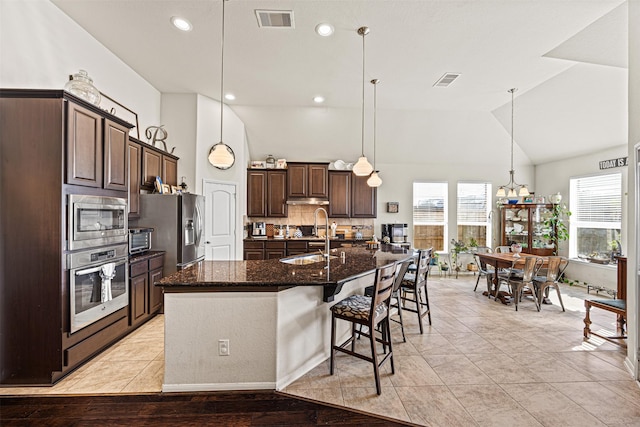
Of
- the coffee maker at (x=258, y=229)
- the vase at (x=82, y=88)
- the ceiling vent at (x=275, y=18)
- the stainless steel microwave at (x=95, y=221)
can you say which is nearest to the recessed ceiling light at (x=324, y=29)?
the ceiling vent at (x=275, y=18)

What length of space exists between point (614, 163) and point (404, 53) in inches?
178

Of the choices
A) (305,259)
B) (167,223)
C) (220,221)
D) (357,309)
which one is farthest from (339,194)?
(357,309)

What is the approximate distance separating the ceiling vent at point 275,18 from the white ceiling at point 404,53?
0.21 feet

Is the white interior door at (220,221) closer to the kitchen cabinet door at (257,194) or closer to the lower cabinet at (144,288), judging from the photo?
the kitchen cabinet door at (257,194)

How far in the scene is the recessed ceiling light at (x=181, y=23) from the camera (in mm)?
3125

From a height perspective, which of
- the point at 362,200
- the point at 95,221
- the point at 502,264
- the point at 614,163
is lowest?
the point at 502,264

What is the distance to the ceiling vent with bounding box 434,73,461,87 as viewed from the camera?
432 centimetres

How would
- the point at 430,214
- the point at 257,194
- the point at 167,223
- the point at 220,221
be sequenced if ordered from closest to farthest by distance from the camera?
the point at 167,223 < the point at 220,221 < the point at 257,194 < the point at 430,214

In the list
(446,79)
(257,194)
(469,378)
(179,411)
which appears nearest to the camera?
(179,411)

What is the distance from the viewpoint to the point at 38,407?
7.08 feet

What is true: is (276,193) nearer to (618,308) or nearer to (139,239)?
(139,239)

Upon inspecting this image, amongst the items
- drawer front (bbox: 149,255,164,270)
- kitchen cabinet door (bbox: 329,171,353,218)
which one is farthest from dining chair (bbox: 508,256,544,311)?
drawer front (bbox: 149,255,164,270)

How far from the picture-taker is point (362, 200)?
6.56m

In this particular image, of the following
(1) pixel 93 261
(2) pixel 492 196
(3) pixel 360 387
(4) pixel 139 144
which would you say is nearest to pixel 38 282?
(1) pixel 93 261
